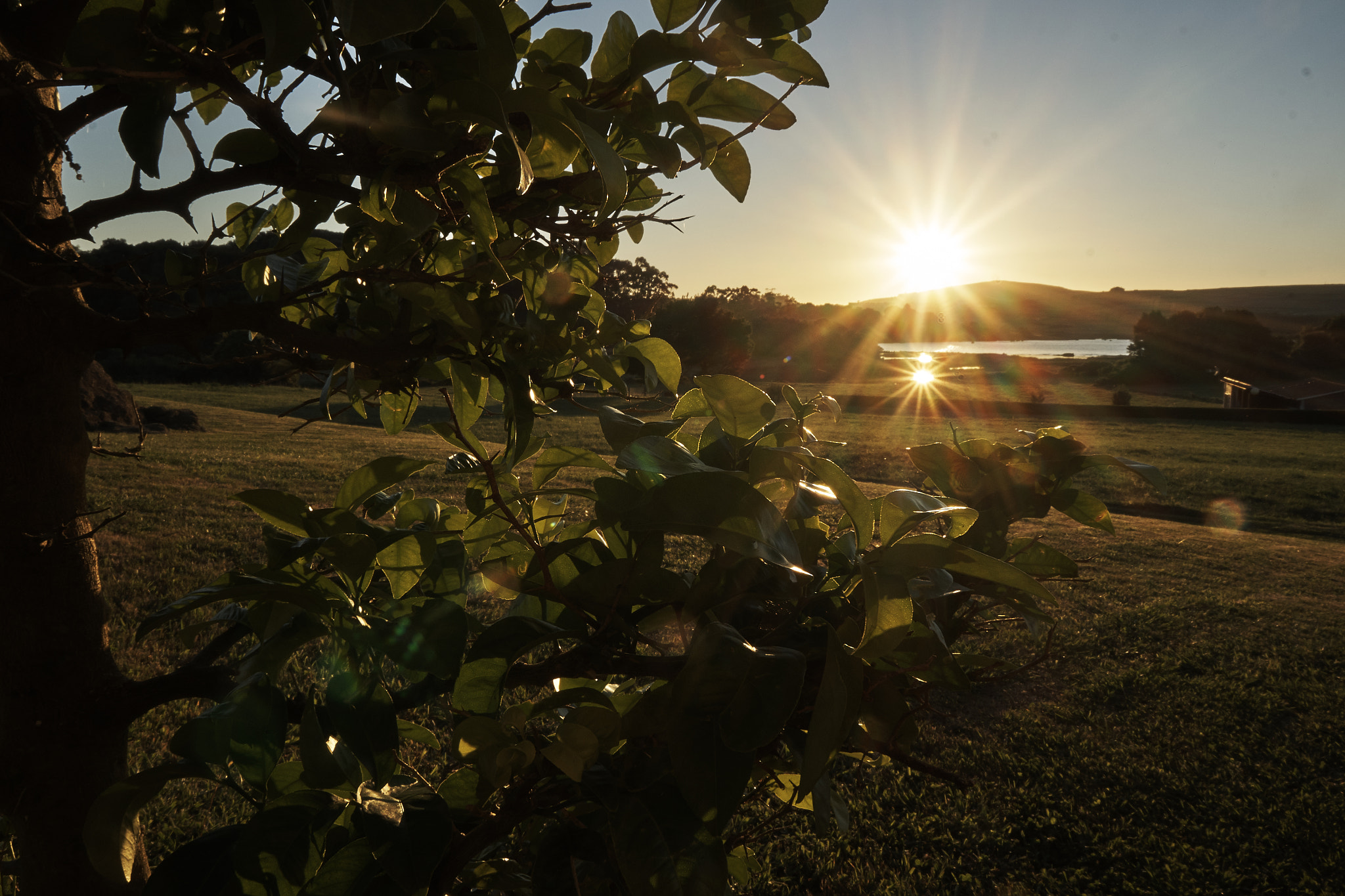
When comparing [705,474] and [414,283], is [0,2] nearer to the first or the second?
[414,283]

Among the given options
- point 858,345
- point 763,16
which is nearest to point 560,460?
point 763,16

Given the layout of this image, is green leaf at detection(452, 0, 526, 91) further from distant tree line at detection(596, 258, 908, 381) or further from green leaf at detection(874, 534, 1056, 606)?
distant tree line at detection(596, 258, 908, 381)

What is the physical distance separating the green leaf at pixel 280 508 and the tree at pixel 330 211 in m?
0.18

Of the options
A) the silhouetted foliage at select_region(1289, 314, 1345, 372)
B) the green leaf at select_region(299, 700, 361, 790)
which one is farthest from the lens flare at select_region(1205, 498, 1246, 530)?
the silhouetted foliage at select_region(1289, 314, 1345, 372)

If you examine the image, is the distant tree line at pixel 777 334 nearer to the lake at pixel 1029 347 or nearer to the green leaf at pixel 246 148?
the lake at pixel 1029 347

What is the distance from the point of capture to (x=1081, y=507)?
906mm

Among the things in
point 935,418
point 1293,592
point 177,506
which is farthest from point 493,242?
point 935,418

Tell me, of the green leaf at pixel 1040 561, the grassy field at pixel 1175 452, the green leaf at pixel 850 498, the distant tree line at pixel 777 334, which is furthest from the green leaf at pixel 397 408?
the distant tree line at pixel 777 334

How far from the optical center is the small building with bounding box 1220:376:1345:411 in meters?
29.5

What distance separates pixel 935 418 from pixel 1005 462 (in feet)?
74.6

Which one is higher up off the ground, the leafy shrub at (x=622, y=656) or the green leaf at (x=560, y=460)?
the green leaf at (x=560, y=460)

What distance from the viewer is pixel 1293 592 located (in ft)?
22.9

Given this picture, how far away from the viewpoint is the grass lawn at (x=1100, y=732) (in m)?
3.09

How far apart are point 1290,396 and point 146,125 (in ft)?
129
